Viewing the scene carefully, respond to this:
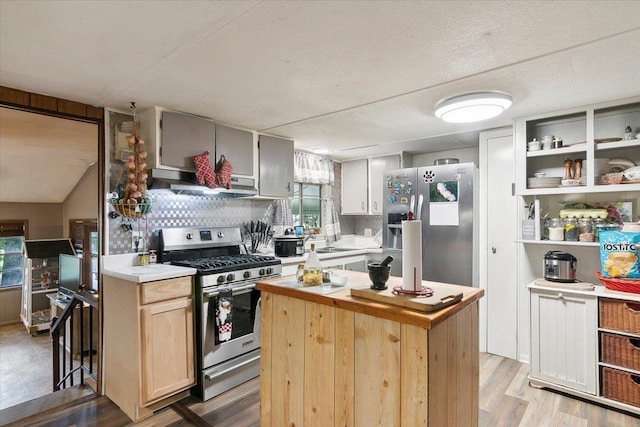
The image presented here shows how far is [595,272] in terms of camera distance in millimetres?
2809

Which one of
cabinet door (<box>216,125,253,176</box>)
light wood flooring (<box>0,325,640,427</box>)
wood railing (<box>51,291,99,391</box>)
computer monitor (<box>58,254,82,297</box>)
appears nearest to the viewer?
light wood flooring (<box>0,325,640,427</box>)

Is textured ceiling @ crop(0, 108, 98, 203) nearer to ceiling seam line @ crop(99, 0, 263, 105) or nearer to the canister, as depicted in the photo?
ceiling seam line @ crop(99, 0, 263, 105)

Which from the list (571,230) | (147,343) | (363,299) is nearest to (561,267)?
(571,230)

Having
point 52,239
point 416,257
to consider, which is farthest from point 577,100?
point 52,239

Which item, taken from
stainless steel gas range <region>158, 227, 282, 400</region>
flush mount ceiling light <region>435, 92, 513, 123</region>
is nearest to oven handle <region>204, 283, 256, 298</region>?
stainless steel gas range <region>158, 227, 282, 400</region>

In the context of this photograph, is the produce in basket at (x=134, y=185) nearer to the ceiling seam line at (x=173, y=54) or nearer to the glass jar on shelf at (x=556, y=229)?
the ceiling seam line at (x=173, y=54)

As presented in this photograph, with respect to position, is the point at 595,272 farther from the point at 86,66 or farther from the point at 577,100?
the point at 86,66

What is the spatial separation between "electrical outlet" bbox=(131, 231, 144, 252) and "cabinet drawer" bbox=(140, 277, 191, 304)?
24.7 inches

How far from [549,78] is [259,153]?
2514 millimetres

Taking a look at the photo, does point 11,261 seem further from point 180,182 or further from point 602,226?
point 602,226

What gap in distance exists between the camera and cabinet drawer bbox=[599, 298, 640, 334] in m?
2.27

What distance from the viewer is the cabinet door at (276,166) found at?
3516 millimetres

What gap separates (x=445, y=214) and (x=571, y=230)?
1.04m

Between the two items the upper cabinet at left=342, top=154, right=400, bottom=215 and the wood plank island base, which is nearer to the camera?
the wood plank island base
